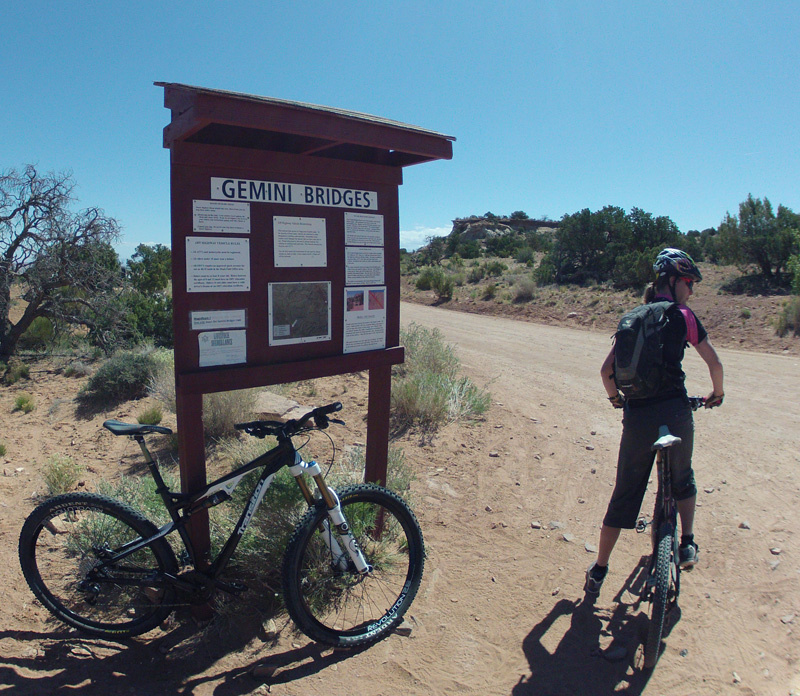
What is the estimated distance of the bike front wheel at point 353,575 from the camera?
9.59 ft

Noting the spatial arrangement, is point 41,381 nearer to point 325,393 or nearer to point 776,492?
point 325,393

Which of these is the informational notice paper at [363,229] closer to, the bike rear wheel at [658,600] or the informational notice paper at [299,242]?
the informational notice paper at [299,242]

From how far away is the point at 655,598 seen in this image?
Answer: 2848 millimetres

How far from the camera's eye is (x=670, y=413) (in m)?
3.19

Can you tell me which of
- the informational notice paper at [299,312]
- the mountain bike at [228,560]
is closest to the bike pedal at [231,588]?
the mountain bike at [228,560]

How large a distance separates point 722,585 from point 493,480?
1.92 meters

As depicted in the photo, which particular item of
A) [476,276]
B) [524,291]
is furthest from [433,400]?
[476,276]

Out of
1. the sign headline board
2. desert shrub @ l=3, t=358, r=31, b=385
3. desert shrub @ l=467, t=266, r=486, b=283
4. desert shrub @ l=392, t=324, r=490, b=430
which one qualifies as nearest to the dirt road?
desert shrub @ l=392, t=324, r=490, b=430

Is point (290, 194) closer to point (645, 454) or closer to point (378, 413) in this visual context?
point (378, 413)

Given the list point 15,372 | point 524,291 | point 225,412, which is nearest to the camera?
point 225,412

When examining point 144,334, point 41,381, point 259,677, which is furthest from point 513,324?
point 259,677

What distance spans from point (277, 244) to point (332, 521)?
146 cm

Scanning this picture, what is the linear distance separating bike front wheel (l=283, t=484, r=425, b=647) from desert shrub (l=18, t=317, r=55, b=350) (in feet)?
27.6

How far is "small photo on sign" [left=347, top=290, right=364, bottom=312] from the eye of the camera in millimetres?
3674
